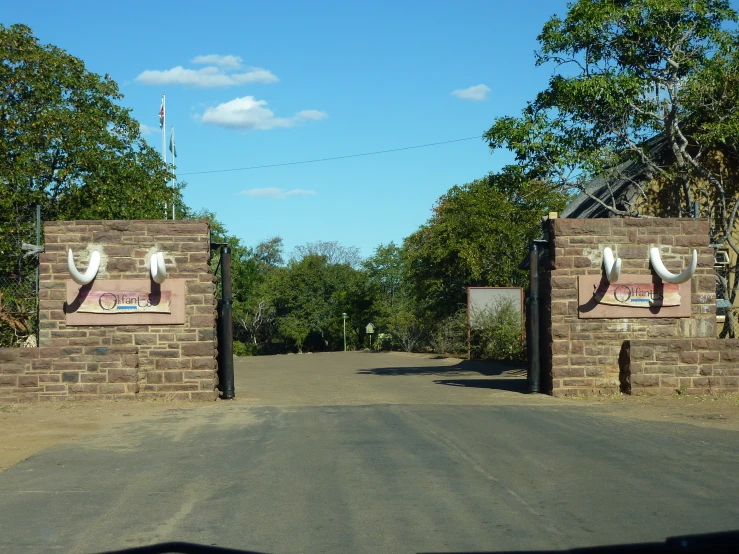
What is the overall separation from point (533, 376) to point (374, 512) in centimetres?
945

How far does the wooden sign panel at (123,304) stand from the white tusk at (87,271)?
0.27 meters

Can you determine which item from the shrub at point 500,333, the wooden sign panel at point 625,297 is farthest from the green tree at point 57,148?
the wooden sign panel at point 625,297

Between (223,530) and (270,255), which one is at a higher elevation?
(270,255)

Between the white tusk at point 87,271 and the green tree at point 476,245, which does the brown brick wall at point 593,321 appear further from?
the green tree at point 476,245

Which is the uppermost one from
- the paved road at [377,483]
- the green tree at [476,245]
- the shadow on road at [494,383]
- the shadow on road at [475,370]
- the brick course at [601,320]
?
the green tree at [476,245]

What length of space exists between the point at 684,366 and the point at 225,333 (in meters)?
7.95

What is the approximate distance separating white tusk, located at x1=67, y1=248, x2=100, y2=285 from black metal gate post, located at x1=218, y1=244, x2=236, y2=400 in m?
2.10

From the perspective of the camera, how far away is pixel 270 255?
97375 millimetres

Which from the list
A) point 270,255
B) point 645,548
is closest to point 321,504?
point 645,548

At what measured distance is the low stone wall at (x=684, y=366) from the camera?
14328 millimetres

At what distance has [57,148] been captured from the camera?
24.6 meters

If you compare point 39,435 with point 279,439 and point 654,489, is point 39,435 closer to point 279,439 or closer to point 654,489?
point 279,439

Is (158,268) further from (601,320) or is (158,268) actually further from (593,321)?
(601,320)

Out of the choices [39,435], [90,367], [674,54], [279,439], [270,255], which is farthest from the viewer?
[270,255]
